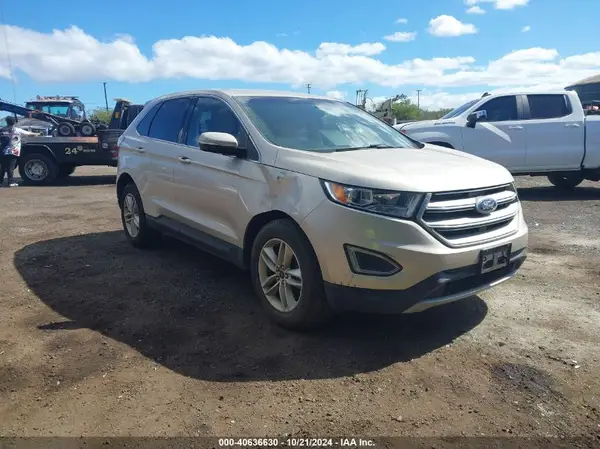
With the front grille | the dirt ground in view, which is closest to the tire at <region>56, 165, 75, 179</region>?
the dirt ground

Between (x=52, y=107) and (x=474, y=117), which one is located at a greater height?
(x=52, y=107)

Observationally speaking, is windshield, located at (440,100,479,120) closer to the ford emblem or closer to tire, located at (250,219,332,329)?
the ford emblem

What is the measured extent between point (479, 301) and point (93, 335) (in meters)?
3.06

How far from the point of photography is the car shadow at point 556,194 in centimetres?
982

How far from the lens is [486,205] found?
11.1 ft

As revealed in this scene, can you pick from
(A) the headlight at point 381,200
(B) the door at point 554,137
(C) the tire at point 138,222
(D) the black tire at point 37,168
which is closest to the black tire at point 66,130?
(D) the black tire at point 37,168

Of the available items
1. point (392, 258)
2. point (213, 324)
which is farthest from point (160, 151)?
Result: point (392, 258)

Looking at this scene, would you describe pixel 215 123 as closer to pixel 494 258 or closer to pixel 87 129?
pixel 494 258

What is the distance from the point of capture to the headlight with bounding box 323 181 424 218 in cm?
311

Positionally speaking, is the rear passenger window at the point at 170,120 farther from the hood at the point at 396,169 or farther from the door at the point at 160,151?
the hood at the point at 396,169

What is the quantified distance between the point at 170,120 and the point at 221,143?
163cm

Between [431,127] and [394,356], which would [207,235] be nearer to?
[394,356]

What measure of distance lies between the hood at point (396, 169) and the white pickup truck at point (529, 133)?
20.0 ft

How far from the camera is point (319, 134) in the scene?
13.6ft
